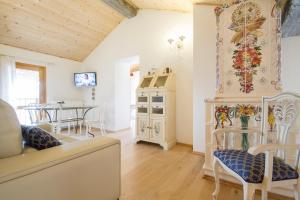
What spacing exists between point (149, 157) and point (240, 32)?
2.21 m

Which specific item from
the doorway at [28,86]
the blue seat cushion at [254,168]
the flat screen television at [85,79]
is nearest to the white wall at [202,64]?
the blue seat cushion at [254,168]

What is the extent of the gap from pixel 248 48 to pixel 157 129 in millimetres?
2072

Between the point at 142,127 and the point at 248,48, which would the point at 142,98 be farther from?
the point at 248,48

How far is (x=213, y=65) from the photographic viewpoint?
2820mm

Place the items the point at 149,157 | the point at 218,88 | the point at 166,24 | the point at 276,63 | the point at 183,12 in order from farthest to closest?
1. the point at 166,24
2. the point at 183,12
3. the point at 149,157
4. the point at 218,88
5. the point at 276,63

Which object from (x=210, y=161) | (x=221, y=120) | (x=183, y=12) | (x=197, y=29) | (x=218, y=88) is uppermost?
(x=183, y=12)

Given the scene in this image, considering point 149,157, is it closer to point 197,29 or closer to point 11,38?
point 197,29

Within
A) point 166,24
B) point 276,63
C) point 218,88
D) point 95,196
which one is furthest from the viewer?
point 166,24

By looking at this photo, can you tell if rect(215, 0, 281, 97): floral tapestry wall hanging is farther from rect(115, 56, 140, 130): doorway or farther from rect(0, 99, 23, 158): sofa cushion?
rect(115, 56, 140, 130): doorway

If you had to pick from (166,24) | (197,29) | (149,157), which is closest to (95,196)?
(149,157)

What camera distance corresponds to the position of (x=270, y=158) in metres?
1.09

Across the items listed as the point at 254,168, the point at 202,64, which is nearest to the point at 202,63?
the point at 202,64

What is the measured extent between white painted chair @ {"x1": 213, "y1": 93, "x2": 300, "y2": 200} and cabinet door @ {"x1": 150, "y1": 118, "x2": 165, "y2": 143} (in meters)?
1.67

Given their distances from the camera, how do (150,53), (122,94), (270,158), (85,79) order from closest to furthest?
1. (270,158)
2. (150,53)
3. (122,94)
4. (85,79)
